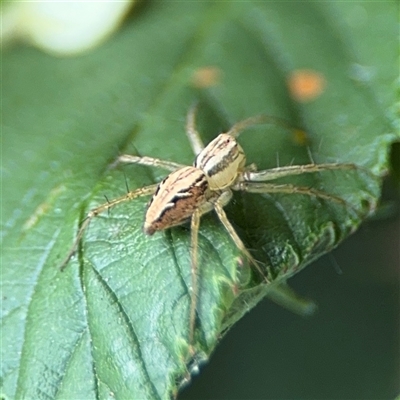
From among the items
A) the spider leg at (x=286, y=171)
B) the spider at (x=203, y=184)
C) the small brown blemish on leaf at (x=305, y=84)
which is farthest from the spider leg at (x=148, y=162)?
the small brown blemish on leaf at (x=305, y=84)

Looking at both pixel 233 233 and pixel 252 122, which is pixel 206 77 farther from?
pixel 233 233

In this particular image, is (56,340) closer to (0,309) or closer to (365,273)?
(0,309)

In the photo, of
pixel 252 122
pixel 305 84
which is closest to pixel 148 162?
pixel 252 122

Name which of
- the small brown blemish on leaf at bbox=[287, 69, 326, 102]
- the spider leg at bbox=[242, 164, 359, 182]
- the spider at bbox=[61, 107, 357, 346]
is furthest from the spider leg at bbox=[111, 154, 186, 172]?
the small brown blemish on leaf at bbox=[287, 69, 326, 102]

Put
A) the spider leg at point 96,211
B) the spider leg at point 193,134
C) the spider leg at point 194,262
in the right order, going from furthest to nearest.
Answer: the spider leg at point 193,134 < the spider leg at point 96,211 < the spider leg at point 194,262

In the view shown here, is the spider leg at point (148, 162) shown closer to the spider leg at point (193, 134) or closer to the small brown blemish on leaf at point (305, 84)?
the spider leg at point (193, 134)

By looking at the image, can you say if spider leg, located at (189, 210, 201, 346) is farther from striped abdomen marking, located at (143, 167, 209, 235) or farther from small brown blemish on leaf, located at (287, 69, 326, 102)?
small brown blemish on leaf, located at (287, 69, 326, 102)

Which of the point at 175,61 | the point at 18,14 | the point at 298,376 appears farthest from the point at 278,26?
the point at 298,376
